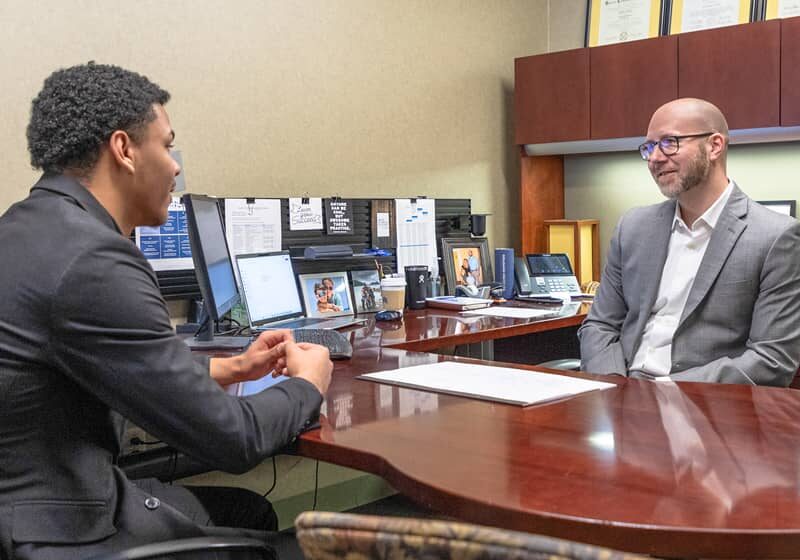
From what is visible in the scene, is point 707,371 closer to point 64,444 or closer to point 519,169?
point 64,444

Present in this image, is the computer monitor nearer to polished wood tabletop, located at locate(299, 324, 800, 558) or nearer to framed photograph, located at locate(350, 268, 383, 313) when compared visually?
polished wood tabletop, located at locate(299, 324, 800, 558)

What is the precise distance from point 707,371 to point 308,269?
1.64 m

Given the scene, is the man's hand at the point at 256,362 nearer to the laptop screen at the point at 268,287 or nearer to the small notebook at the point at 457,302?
the laptop screen at the point at 268,287

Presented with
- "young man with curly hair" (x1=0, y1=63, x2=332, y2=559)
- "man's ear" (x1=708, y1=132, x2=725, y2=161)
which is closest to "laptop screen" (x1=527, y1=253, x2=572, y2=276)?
"man's ear" (x1=708, y1=132, x2=725, y2=161)

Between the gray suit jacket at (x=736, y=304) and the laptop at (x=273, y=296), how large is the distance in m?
1.01

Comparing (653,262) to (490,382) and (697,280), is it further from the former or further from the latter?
(490,382)

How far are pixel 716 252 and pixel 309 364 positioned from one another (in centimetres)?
127

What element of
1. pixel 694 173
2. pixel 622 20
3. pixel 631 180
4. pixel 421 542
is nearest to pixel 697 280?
pixel 694 173

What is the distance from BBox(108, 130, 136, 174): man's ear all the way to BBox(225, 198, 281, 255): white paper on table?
1725 millimetres

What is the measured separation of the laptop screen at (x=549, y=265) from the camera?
13.3ft

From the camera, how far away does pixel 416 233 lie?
3998 mm

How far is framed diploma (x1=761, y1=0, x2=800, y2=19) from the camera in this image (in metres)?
3.96

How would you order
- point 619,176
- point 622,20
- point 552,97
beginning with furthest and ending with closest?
point 619,176 → point 622,20 → point 552,97

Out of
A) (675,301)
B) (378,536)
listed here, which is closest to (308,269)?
(675,301)
